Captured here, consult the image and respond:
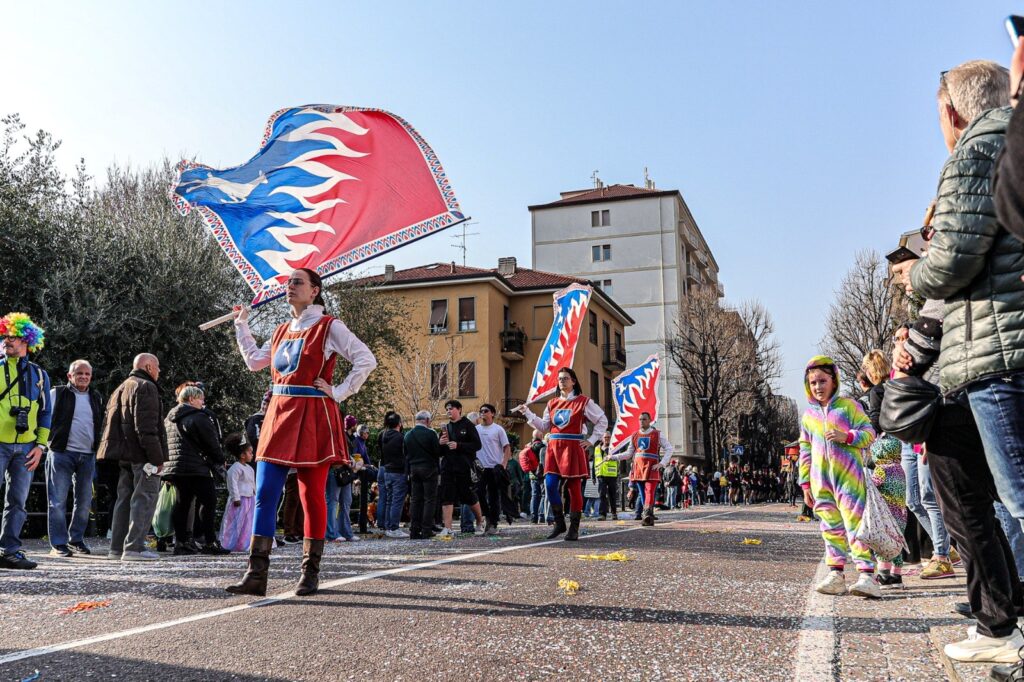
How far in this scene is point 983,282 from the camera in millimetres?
3285

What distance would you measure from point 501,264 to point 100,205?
35479 millimetres

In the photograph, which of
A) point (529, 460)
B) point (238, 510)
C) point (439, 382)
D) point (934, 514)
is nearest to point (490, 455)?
point (529, 460)

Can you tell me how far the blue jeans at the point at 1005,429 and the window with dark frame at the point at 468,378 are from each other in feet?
150

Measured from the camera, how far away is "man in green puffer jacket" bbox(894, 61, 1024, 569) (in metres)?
3.20

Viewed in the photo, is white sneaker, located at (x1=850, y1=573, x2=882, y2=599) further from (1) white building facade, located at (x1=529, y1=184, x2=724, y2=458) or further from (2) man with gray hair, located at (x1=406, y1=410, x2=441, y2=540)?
(1) white building facade, located at (x1=529, y1=184, x2=724, y2=458)

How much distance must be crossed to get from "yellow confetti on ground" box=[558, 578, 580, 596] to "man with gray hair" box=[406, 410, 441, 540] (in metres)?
6.94

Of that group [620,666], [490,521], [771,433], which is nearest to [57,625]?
[620,666]

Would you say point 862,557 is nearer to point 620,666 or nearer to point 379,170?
point 620,666

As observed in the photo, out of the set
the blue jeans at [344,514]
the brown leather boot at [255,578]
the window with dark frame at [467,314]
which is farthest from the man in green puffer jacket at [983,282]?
the window with dark frame at [467,314]

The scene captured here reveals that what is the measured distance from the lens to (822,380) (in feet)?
22.3

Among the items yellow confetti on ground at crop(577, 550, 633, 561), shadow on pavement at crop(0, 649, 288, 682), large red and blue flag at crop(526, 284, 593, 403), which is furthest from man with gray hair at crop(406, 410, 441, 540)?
shadow on pavement at crop(0, 649, 288, 682)

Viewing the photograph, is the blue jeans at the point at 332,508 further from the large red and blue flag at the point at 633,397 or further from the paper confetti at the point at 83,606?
the large red and blue flag at the point at 633,397

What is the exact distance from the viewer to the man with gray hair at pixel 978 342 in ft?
10.5

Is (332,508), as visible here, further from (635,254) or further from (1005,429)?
(635,254)
